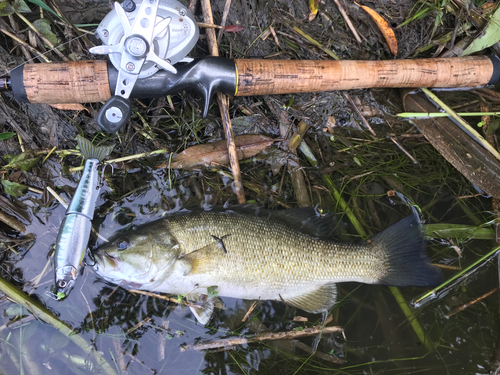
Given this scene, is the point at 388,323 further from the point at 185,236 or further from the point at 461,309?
the point at 185,236

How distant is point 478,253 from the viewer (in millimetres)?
3105

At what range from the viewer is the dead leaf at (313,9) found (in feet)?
9.75

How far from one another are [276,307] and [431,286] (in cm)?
136

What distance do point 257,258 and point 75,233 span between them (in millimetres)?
1373

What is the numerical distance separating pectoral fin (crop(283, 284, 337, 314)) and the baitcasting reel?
203 cm

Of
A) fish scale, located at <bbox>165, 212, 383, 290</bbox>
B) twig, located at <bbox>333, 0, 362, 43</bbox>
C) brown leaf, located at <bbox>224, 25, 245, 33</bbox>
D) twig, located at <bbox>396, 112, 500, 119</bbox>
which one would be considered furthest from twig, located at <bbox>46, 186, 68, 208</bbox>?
twig, located at <bbox>396, 112, 500, 119</bbox>

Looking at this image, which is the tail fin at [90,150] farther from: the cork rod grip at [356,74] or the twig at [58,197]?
the cork rod grip at [356,74]

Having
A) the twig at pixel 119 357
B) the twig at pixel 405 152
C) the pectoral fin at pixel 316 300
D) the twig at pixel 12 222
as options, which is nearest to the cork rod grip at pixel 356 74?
the twig at pixel 405 152

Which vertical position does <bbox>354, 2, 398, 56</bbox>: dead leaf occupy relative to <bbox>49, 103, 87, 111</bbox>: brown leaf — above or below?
above

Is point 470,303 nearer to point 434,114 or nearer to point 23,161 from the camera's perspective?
point 434,114

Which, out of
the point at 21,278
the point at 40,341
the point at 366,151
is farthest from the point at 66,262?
the point at 366,151

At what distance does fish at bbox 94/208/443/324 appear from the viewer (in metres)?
2.50

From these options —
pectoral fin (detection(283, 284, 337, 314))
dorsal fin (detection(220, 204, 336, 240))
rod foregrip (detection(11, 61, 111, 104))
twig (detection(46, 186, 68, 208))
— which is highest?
rod foregrip (detection(11, 61, 111, 104))

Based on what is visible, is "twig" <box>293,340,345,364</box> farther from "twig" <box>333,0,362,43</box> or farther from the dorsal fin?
"twig" <box>333,0,362,43</box>
